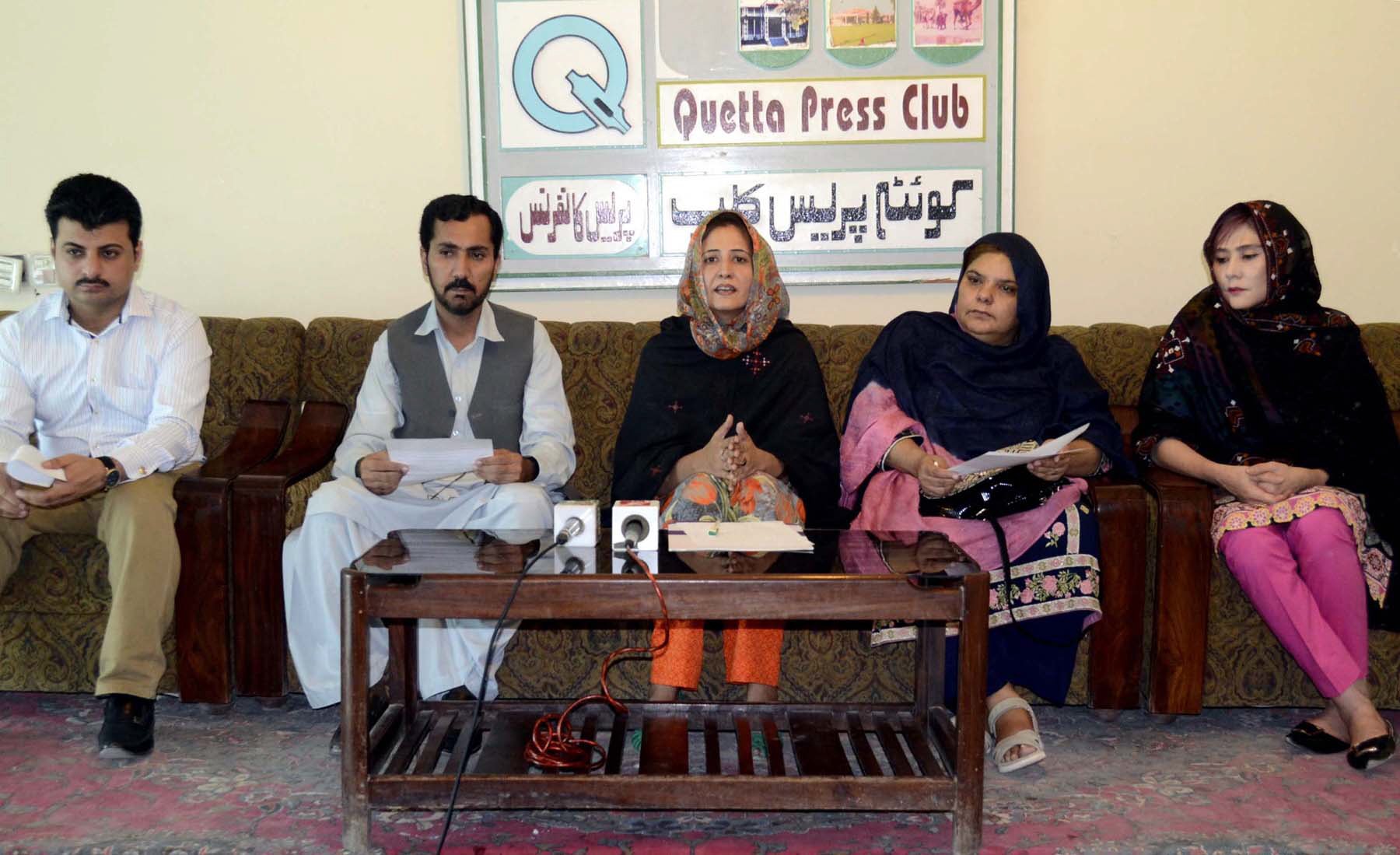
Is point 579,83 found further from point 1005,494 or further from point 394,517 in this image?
point 1005,494

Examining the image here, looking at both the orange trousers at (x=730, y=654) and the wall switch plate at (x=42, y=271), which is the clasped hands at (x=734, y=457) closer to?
the orange trousers at (x=730, y=654)

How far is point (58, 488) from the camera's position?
2.30 metres

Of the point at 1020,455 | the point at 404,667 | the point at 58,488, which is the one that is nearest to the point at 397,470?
the point at 404,667

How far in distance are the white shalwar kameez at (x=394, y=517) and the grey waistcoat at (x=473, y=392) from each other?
23mm

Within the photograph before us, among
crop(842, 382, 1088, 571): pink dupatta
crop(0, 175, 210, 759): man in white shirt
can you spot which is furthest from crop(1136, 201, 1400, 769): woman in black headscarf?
Answer: crop(0, 175, 210, 759): man in white shirt

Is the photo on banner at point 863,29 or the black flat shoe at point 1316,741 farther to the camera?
the photo on banner at point 863,29

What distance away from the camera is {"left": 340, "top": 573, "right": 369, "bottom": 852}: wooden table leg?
5.76 ft

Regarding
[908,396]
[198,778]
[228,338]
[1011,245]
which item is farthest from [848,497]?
[228,338]

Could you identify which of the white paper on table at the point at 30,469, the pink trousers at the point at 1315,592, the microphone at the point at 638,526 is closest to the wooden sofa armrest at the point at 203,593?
the white paper on table at the point at 30,469

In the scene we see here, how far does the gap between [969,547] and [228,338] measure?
6.74ft

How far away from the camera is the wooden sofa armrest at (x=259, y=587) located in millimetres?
2449

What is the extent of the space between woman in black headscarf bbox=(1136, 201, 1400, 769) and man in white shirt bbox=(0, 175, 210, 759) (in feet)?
7.57

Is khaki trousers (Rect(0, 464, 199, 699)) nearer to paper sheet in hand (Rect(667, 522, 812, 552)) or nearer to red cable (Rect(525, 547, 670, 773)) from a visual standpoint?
red cable (Rect(525, 547, 670, 773))

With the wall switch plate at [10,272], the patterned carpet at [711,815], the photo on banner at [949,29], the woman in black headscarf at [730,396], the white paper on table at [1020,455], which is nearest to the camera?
the patterned carpet at [711,815]
